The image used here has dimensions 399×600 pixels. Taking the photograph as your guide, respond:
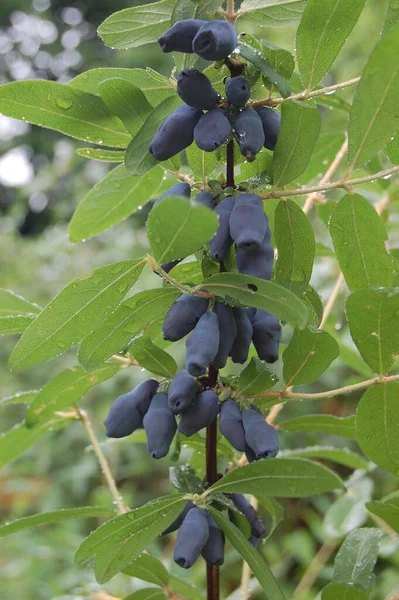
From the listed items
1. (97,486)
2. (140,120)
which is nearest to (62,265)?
(97,486)

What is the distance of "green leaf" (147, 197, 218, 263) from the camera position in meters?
0.50

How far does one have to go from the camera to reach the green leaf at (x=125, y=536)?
0.63 metres

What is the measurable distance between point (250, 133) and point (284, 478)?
0.30 metres

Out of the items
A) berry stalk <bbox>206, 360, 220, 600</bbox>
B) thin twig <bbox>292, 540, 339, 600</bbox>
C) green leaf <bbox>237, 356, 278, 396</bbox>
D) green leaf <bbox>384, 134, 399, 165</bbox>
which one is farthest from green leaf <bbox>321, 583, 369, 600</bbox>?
thin twig <bbox>292, 540, 339, 600</bbox>

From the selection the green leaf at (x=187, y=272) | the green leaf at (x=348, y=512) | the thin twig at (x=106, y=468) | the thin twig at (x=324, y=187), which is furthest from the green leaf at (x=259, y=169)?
the green leaf at (x=348, y=512)

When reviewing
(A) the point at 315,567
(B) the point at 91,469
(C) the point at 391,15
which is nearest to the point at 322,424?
(C) the point at 391,15

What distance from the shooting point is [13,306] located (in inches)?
32.7

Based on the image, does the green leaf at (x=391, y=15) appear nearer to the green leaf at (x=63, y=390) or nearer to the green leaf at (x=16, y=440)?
the green leaf at (x=63, y=390)

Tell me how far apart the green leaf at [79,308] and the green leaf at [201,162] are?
0.14 metres

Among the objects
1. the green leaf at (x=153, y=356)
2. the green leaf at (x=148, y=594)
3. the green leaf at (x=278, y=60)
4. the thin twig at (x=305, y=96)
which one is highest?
the green leaf at (x=278, y=60)

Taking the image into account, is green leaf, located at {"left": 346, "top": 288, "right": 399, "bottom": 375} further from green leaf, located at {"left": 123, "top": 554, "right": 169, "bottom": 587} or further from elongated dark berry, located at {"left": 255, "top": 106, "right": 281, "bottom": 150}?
green leaf, located at {"left": 123, "top": 554, "right": 169, "bottom": 587}

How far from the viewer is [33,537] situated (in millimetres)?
2338

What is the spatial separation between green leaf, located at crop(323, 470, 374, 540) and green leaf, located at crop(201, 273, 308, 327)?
77cm

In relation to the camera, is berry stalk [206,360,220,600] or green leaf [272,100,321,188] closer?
green leaf [272,100,321,188]
